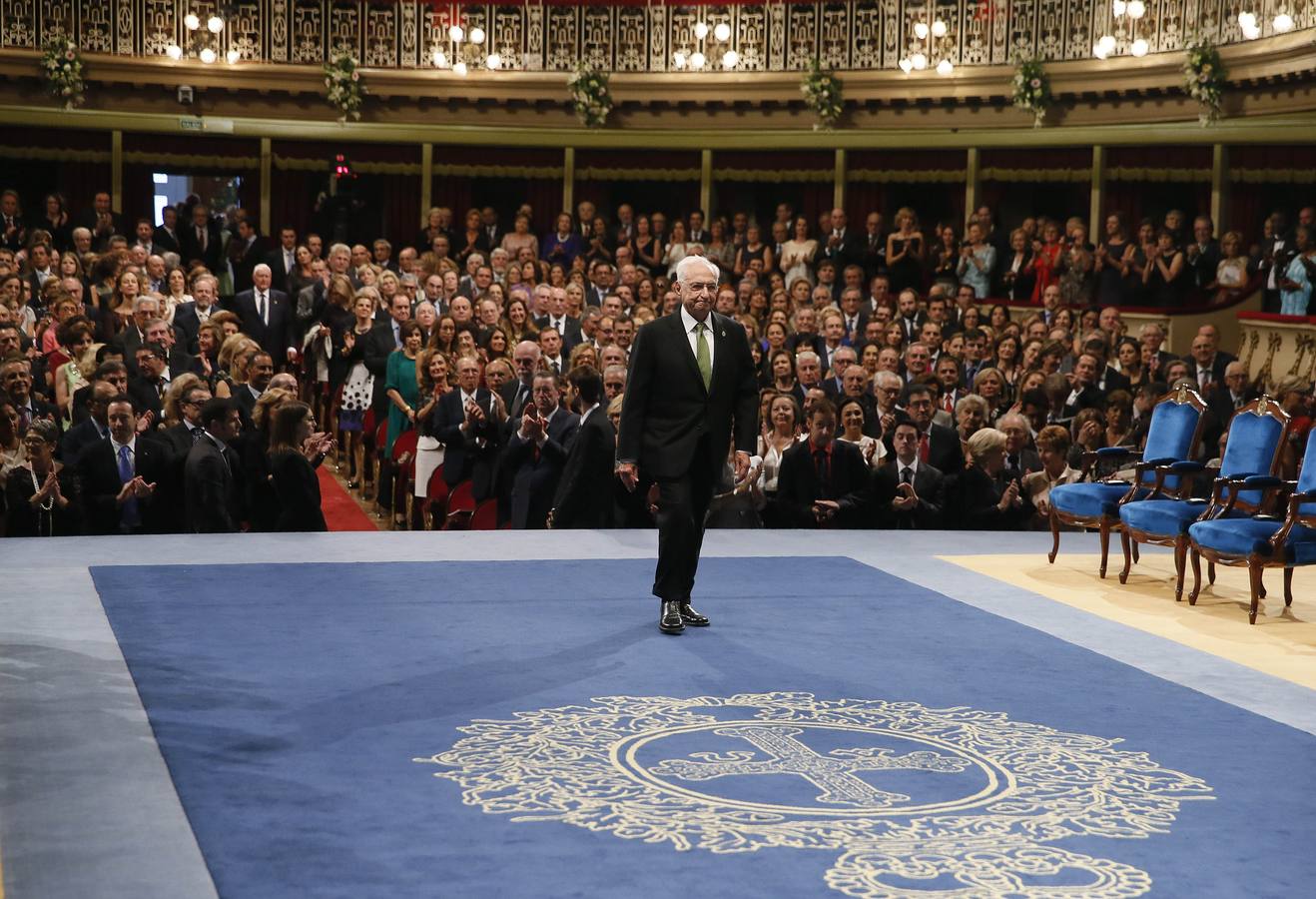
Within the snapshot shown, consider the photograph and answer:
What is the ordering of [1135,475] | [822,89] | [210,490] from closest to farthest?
[210,490]
[1135,475]
[822,89]

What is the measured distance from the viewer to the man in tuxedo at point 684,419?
590 centimetres

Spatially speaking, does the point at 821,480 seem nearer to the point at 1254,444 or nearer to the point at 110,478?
the point at 1254,444

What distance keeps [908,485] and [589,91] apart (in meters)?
10.3

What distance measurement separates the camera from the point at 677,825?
12.3ft

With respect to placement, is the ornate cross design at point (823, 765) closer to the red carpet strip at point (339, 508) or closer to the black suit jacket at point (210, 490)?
the black suit jacket at point (210, 490)

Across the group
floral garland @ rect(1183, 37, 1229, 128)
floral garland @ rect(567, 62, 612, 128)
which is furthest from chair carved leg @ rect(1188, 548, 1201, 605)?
floral garland @ rect(567, 62, 612, 128)

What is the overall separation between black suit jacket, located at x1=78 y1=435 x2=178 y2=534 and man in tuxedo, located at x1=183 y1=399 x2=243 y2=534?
0.12m

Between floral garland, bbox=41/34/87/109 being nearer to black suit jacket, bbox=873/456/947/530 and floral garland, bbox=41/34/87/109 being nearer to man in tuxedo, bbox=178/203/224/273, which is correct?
man in tuxedo, bbox=178/203/224/273

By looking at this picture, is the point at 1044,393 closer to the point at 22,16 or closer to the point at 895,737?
the point at 895,737

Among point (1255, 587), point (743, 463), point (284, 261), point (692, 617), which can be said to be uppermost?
point (284, 261)

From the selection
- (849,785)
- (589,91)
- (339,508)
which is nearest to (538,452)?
(339,508)

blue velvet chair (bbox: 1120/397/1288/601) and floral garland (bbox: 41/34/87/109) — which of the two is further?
floral garland (bbox: 41/34/87/109)

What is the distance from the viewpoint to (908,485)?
844cm

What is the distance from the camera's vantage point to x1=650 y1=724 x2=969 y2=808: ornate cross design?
404 cm
